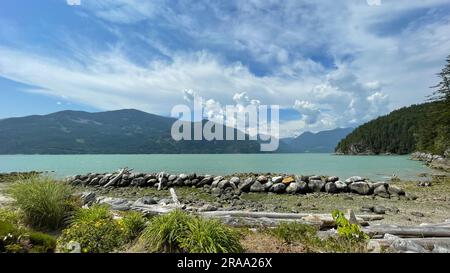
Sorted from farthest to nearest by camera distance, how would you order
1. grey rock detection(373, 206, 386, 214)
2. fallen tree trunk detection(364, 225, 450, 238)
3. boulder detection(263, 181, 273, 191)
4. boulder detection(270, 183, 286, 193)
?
boulder detection(263, 181, 273, 191) → boulder detection(270, 183, 286, 193) → grey rock detection(373, 206, 386, 214) → fallen tree trunk detection(364, 225, 450, 238)

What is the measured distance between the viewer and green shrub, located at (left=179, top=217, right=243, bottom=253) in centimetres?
561

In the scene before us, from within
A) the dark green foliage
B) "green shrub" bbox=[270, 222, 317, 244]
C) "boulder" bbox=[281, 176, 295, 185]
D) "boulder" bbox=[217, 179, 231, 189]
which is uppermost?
the dark green foliage

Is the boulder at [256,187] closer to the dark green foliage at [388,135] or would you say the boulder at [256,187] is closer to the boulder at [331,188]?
the boulder at [331,188]

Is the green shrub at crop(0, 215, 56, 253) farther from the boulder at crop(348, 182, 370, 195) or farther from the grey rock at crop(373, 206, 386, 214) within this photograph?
the boulder at crop(348, 182, 370, 195)

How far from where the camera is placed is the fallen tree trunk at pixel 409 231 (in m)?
8.07

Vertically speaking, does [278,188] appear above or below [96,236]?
below

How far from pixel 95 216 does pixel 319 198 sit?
1596cm

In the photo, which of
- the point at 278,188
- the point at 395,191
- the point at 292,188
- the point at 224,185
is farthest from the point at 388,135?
the point at 224,185

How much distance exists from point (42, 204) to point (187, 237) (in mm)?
5185

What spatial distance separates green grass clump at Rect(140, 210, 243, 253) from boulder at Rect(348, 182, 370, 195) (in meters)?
18.1

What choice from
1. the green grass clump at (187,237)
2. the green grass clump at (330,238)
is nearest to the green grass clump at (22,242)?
the green grass clump at (187,237)

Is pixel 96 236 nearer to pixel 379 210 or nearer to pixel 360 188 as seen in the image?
pixel 379 210

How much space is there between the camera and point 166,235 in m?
6.18

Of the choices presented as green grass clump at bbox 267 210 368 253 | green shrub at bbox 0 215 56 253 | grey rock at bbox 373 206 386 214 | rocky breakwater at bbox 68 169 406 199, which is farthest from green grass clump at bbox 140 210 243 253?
rocky breakwater at bbox 68 169 406 199
